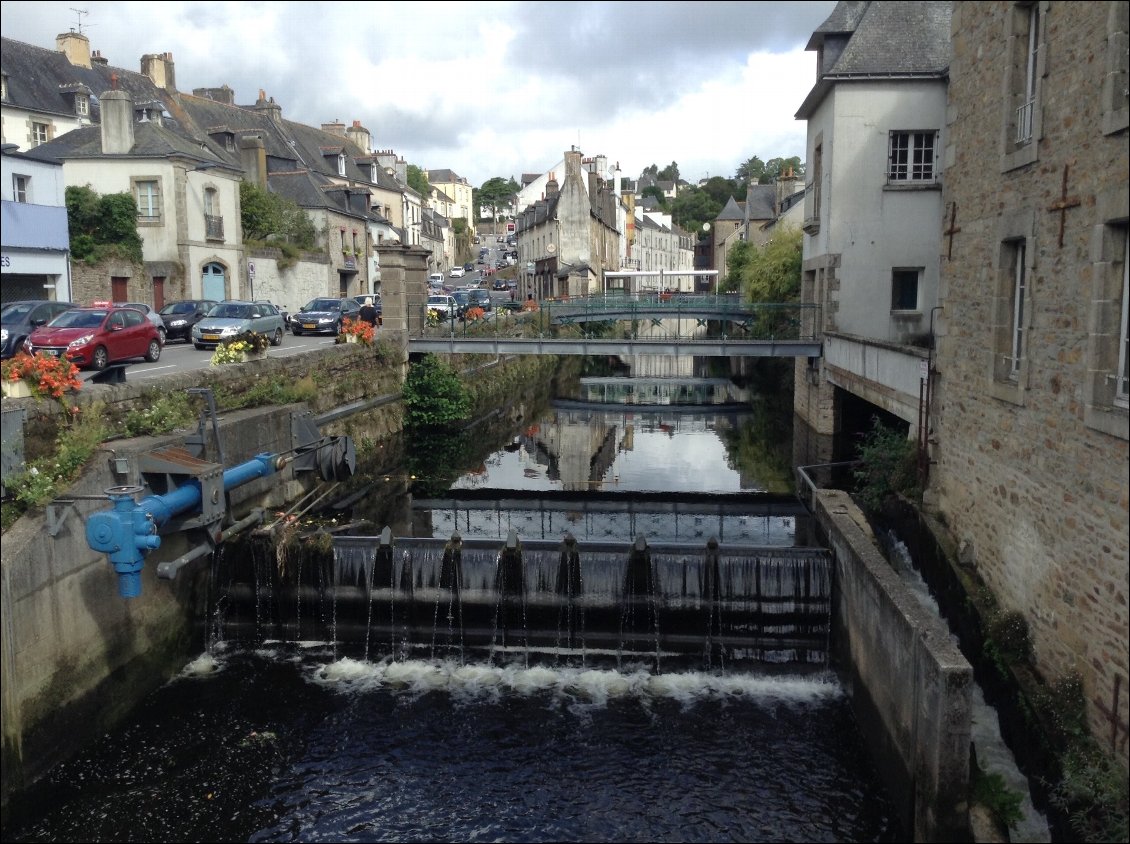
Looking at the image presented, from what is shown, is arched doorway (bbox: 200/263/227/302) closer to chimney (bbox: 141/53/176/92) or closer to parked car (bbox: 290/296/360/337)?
parked car (bbox: 290/296/360/337)

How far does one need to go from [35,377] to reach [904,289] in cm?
2029

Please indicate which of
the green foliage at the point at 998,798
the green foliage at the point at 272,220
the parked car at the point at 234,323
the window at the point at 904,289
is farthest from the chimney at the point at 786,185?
the green foliage at the point at 998,798

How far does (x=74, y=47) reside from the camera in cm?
4603

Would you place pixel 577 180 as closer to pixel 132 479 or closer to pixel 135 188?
pixel 135 188

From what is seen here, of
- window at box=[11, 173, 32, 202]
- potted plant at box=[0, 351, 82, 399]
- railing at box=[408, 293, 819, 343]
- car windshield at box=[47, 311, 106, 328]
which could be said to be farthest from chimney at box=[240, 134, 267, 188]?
potted plant at box=[0, 351, 82, 399]

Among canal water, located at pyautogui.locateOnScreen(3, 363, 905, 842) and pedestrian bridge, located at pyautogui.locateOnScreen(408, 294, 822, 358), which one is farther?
pedestrian bridge, located at pyautogui.locateOnScreen(408, 294, 822, 358)

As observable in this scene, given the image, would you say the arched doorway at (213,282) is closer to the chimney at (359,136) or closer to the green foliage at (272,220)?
the green foliage at (272,220)

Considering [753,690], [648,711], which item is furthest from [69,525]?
[753,690]

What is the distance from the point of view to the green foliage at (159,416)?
44.8 feet

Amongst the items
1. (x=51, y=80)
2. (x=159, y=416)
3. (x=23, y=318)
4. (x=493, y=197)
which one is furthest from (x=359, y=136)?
(x=493, y=197)

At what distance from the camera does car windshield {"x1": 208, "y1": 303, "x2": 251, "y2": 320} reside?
2850cm

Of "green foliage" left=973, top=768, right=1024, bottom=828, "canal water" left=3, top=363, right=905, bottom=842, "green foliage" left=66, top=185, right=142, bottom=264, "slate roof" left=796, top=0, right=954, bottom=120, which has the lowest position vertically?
"canal water" left=3, top=363, right=905, bottom=842

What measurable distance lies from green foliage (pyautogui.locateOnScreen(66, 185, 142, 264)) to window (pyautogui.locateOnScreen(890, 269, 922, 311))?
27.5m

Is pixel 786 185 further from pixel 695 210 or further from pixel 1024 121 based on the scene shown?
pixel 695 210
